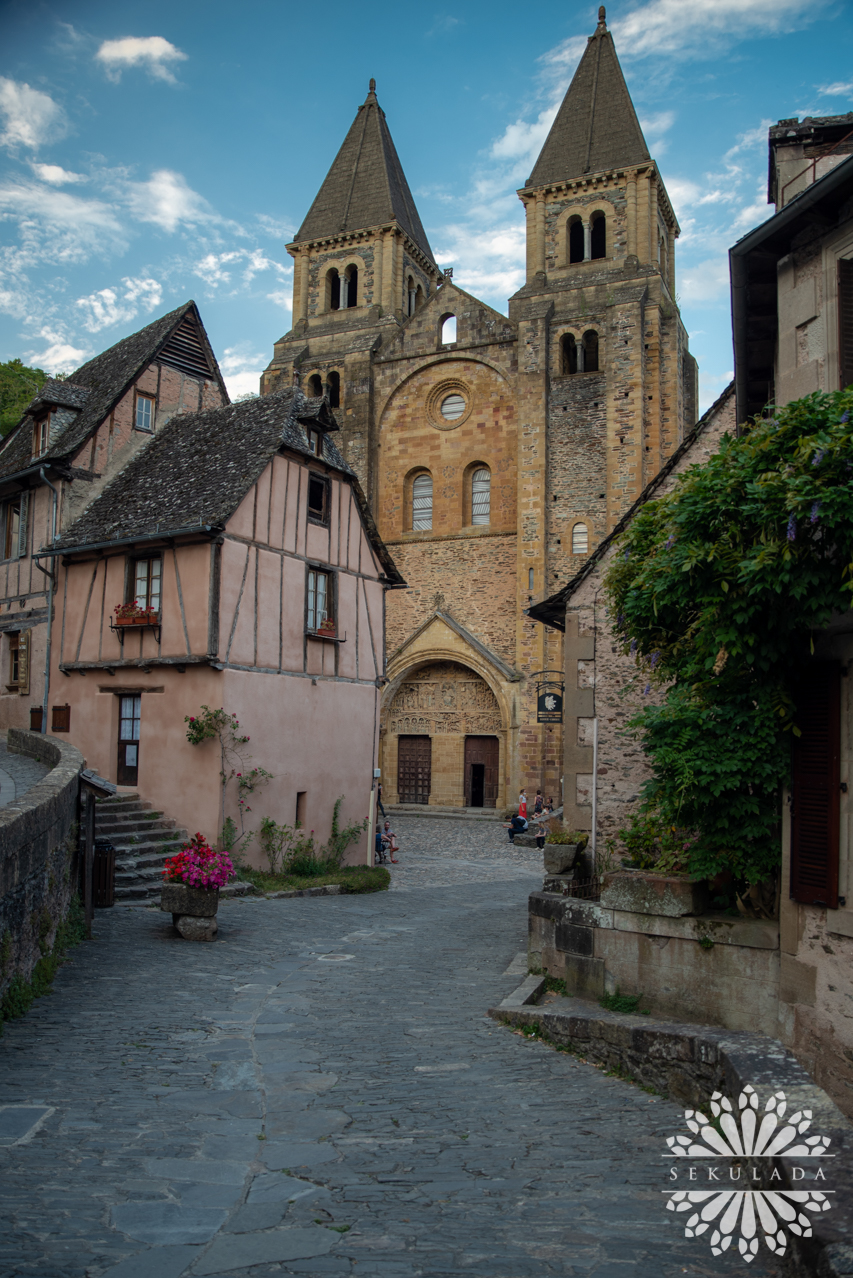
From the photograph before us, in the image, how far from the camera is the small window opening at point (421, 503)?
3331 cm

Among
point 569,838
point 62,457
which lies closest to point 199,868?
point 569,838

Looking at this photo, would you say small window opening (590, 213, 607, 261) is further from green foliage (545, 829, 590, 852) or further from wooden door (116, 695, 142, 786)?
green foliage (545, 829, 590, 852)

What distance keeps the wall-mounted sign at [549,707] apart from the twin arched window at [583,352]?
36.4 ft

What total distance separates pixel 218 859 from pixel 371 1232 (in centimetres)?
710

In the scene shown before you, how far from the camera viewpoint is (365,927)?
39.4 feet

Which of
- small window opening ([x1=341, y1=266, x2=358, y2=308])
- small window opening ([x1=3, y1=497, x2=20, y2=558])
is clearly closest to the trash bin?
small window opening ([x1=3, y1=497, x2=20, y2=558])

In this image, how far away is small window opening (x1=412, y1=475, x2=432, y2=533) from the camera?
Result: 109 feet

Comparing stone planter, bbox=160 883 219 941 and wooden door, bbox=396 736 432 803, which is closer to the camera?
stone planter, bbox=160 883 219 941

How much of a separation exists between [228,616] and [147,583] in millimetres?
1757

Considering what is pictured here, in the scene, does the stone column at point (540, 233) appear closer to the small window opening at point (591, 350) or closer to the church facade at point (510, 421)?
the church facade at point (510, 421)

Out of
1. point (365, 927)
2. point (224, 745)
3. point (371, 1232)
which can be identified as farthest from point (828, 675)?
point (224, 745)

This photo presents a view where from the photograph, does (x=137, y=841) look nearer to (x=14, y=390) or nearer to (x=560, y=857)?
(x=560, y=857)

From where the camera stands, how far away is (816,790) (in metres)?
6.07

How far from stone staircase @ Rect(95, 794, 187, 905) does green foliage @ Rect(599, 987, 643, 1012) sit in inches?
290
